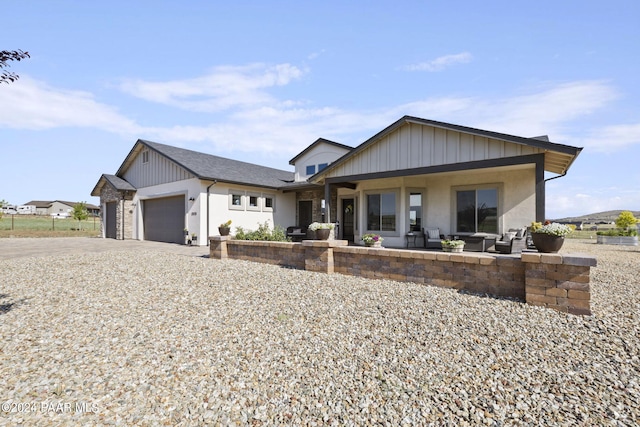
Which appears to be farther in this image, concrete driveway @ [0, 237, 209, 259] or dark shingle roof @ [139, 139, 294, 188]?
dark shingle roof @ [139, 139, 294, 188]

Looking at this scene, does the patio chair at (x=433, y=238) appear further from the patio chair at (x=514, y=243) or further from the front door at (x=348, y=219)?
the front door at (x=348, y=219)

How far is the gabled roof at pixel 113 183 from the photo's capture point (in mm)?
18534

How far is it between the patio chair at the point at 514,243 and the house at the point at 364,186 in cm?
81

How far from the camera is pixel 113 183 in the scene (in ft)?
61.3

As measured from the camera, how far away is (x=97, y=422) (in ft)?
7.22

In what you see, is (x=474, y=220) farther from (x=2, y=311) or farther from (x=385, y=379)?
(x=2, y=311)

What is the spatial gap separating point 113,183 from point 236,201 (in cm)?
890

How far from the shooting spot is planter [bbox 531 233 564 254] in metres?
4.68

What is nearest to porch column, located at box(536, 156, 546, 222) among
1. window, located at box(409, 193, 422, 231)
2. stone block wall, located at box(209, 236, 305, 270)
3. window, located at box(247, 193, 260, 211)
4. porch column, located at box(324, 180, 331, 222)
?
window, located at box(409, 193, 422, 231)

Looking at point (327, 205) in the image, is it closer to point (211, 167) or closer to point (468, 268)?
point (468, 268)

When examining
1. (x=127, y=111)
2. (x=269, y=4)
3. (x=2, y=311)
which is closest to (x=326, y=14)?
(x=269, y=4)

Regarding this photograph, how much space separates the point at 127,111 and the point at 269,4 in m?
6.62

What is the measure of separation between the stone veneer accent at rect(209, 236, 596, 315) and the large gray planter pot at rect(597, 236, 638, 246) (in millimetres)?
18511

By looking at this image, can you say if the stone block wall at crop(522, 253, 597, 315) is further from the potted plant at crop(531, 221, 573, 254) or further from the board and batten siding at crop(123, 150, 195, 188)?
the board and batten siding at crop(123, 150, 195, 188)
